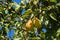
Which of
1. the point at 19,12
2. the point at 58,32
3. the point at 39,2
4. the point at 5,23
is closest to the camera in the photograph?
the point at 58,32

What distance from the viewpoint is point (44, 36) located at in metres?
1.83

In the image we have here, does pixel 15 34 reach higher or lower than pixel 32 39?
higher

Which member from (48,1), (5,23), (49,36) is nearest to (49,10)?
(48,1)

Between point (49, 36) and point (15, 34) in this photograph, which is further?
point (15, 34)

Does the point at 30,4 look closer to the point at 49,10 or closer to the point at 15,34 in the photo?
the point at 49,10

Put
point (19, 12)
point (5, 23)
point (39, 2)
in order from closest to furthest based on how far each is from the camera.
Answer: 1. point (39, 2)
2. point (19, 12)
3. point (5, 23)

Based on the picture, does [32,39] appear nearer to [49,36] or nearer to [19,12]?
[49,36]

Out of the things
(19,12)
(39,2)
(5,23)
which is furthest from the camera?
(5,23)

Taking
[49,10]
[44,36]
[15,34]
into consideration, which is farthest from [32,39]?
[15,34]

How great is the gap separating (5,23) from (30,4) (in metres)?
0.58

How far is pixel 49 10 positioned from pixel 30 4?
0.56ft

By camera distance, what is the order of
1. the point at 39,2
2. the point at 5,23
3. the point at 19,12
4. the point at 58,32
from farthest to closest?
the point at 5,23 → the point at 19,12 → the point at 39,2 → the point at 58,32

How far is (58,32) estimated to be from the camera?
1.77 m

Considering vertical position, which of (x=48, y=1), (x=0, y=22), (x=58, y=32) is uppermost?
(x=0, y=22)
